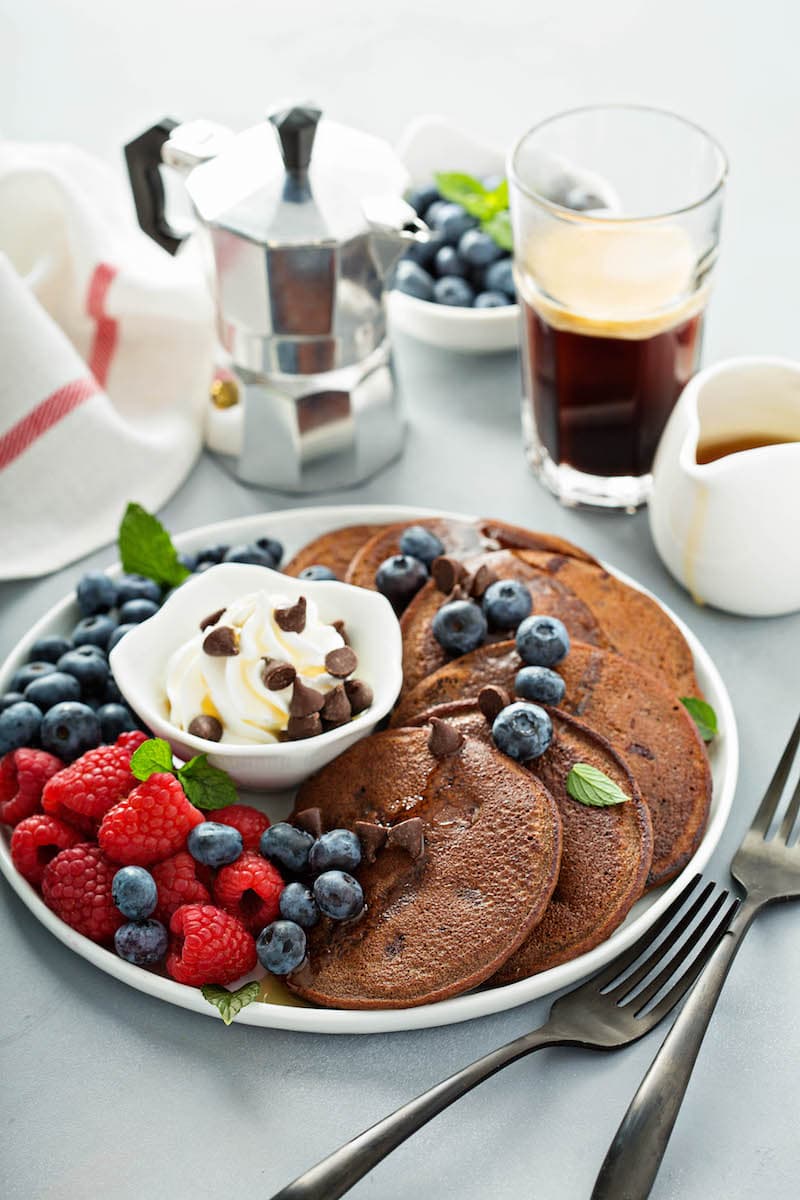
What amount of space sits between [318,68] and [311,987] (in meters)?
2.16

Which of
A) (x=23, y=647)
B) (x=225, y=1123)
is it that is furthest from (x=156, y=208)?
(x=225, y=1123)

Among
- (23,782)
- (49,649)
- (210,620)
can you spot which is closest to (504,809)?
(210,620)

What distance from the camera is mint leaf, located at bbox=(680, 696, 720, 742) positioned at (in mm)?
1540

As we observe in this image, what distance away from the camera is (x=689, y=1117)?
126cm

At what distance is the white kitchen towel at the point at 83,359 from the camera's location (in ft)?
6.25

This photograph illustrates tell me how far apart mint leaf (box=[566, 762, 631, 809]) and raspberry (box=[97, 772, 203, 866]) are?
402 millimetres

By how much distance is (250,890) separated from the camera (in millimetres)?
1343

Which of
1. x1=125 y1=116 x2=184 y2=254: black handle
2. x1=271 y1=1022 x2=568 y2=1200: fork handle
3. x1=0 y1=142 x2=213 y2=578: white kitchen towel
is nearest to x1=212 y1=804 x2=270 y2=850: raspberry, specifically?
x1=271 y1=1022 x2=568 y2=1200: fork handle

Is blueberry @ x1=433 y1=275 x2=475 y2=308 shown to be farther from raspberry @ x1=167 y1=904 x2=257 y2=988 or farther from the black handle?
raspberry @ x1=167 y1=904 x2=257 y2=988

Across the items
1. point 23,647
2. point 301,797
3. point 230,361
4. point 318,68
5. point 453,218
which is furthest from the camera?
point 318,68

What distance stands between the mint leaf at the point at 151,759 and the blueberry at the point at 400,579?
373 millimetres

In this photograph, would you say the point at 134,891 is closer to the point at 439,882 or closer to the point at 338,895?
the point at 338,895

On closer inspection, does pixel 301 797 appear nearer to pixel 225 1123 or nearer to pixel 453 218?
pixel 225 1123

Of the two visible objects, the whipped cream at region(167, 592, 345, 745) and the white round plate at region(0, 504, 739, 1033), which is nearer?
the white round plate at region(0, 504, 739, 1033)
